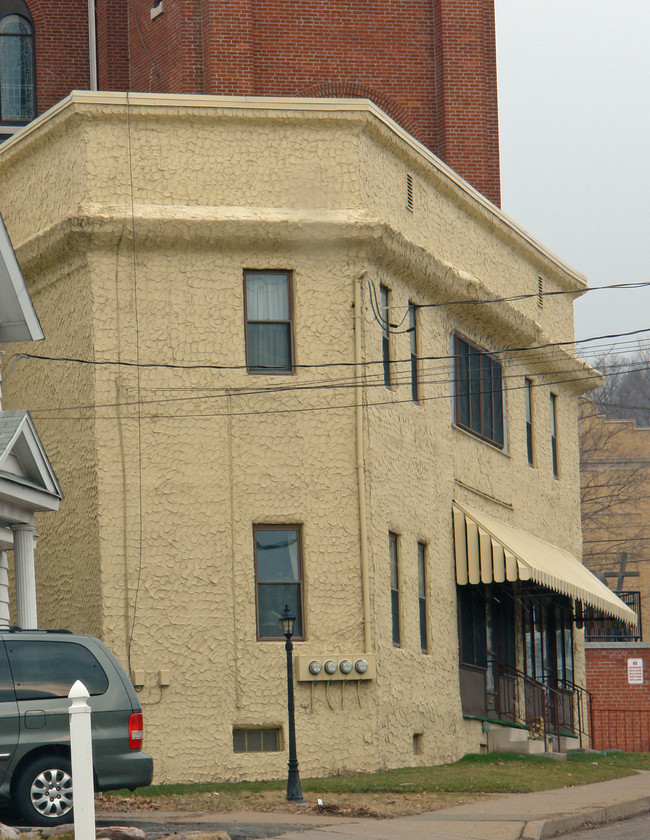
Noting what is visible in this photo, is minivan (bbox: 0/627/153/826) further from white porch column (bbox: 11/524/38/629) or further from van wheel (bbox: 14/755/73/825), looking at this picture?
white porch column (bbox: 11/524/38/629)

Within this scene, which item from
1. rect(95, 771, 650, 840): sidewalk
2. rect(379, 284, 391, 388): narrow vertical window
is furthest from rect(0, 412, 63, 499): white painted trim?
rect(379, 284, 391, 388): narrow vertical window

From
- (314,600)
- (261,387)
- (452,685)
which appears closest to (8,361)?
(261,387)

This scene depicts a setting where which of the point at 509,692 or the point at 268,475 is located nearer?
the point at 268,475

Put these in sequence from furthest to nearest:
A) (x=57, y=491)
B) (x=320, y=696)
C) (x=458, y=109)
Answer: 1. (x=458, y=109)
2. (x=320, y=696)
3. (x=57, y=491)

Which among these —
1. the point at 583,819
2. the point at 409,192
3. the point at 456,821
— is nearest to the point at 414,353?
the point at 409,192

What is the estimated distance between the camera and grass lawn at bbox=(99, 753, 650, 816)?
1602 cm

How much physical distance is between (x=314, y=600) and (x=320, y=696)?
1.35 meters

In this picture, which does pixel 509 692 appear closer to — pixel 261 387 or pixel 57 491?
pixel 261 387

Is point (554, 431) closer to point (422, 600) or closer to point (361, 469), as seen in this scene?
point (422, 600)

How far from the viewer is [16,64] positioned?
31500 millimetres

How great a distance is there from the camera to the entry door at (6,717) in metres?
13.1

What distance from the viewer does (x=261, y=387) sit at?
796 inches

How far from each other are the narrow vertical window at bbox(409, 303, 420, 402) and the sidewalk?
740 centimetres

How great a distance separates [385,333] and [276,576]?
13.8 ft
